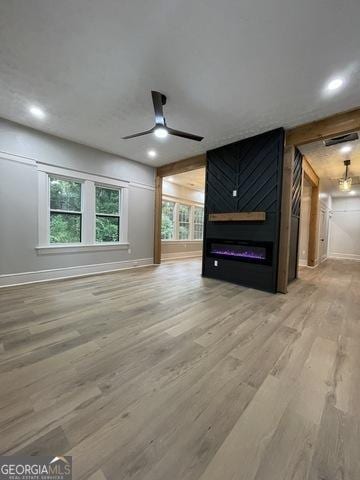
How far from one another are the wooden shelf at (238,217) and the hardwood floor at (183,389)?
5.68ft

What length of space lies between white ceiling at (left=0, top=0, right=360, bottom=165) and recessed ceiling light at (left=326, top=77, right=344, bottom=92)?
70mm

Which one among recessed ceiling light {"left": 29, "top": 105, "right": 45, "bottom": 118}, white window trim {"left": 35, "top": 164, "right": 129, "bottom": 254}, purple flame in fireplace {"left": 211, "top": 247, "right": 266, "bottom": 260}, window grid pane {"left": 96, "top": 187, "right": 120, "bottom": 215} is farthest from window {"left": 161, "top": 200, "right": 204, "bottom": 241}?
recessed ceiling light {"left": 29, "top": 105, "right": 45, "bottom": 118}

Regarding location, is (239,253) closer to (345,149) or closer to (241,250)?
(241,250)

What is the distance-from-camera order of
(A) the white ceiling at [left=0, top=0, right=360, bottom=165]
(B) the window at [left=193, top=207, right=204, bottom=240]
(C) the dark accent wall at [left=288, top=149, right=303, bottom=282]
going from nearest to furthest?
(A) the white ceiling at [left=0, top=0, right=360, bottom=165] → (C) the dark accent wall at [left=288, top=149, right=303, bottom=282] → (B) the window at [left=193, top=207, right=204, bottom=240]

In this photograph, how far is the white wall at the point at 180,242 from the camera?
734 cm

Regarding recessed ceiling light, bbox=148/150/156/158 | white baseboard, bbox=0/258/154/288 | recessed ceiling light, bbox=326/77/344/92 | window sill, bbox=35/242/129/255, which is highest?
recessed ceiling light, bbox=148/150/156/158

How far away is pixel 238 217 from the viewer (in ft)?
13.9

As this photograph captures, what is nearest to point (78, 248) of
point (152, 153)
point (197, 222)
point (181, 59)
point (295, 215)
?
point (152, 153)

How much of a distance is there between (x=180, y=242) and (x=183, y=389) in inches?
259

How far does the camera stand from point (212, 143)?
4.44 m

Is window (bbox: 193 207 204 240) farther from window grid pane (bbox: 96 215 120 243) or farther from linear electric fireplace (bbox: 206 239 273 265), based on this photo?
window grid pane (bbox: 96 215 120 243)

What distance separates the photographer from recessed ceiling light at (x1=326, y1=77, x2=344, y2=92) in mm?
2449

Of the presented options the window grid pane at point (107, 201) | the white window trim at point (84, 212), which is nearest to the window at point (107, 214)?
the window grid pane at point (107, 201)

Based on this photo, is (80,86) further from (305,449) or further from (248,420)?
(305,449)
